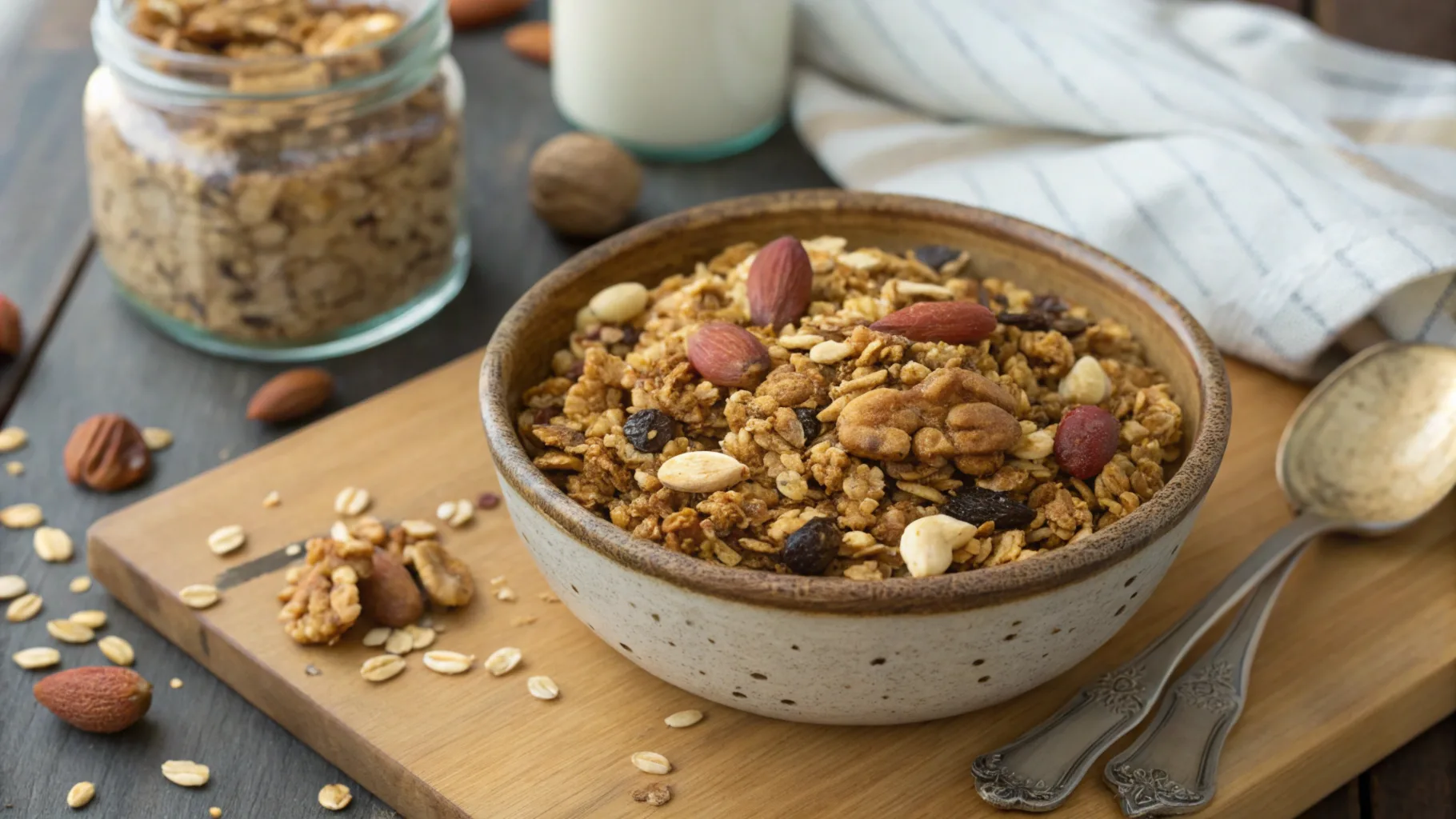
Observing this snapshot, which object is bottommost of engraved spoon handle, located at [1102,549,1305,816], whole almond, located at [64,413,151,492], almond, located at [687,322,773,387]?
whole almond, located at [64,413,151,492]

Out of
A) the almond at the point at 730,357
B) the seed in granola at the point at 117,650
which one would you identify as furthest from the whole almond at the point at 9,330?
the almond at the point at 730,357

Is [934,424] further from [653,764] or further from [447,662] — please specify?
[447,662]

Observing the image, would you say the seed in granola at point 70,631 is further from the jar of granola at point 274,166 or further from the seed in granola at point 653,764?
the seed in granola at point 653,764

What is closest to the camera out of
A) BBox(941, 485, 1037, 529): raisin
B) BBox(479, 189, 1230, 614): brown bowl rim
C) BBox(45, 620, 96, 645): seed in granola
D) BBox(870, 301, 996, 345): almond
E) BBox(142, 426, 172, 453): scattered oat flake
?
BBox(479, 189, 1230, 614): brown bowl rim

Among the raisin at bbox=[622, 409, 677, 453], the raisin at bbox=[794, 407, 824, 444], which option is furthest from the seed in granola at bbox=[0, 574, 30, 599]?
the raisin at bbox=[794, 407, 824, 444]

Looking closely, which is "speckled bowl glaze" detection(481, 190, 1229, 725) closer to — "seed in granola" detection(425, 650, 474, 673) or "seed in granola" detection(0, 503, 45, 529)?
"seed in granola" detection(425, 650, 474, 673)

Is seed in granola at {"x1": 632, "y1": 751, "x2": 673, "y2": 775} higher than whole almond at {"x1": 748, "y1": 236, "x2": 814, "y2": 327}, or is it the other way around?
whole almond at {"x1": 748, "y1": 236, "x2": 814, "y2": 327}

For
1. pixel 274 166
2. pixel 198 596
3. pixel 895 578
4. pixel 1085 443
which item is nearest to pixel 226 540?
pixel 198 596
